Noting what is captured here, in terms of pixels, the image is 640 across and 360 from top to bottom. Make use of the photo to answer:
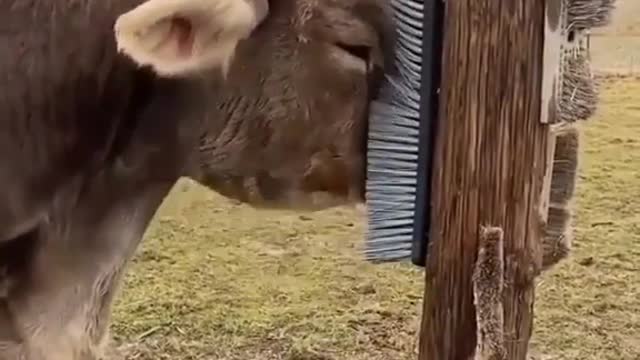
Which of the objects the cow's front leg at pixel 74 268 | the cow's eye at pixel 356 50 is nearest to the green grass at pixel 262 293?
the cow's front leg at pixel 74 268

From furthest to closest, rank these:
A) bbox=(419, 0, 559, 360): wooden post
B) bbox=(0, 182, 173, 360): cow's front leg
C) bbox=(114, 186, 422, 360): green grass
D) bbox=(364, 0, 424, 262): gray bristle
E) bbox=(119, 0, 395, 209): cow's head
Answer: bbox=(114, 186, 422, 360): green grass < bbox=(0, 182, 173, 360): cow's front leg < bbox=(119, 0, 395, 209): cow's head < bbox=(364, 0, 424, 262): gray bristle < bbox=(419, 0, 559, 360): wooden post

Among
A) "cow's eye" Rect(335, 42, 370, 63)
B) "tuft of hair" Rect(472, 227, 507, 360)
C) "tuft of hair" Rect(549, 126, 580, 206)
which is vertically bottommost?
"tuft of hair" Rect(472, 227, 507, 360)

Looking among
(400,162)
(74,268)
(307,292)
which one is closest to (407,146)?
(400,162)

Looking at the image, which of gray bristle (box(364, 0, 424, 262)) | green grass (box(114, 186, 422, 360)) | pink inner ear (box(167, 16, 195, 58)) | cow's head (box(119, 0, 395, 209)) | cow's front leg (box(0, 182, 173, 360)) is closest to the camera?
gray bristle (box(364, 0, 424, 262))

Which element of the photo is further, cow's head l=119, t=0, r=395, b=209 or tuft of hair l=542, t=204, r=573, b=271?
cow's head l=119, t=0, r=395, b=209

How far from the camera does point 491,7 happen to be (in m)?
1.23

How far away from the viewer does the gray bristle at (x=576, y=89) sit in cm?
126

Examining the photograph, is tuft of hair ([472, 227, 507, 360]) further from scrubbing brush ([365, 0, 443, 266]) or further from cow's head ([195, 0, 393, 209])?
cow's head ([195, 0, 393, 209])

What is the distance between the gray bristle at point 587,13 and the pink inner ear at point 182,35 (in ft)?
1.54

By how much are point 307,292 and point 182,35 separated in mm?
1637

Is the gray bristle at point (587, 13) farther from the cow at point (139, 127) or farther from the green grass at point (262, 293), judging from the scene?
the green grass at point (262, 293)

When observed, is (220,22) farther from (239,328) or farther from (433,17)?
(239,328)

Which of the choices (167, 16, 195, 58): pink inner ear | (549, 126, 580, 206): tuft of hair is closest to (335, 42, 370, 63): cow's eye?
(167, 16, 195, 58): pink inner ear

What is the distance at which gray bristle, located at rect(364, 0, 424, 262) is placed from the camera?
1366 millimetres
